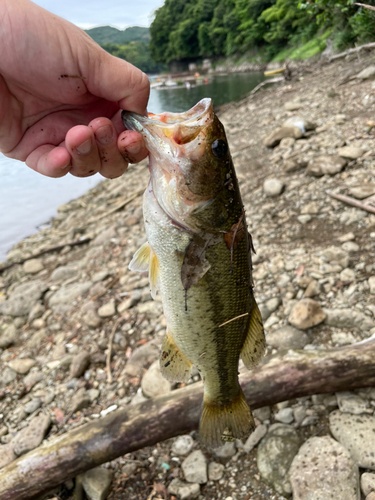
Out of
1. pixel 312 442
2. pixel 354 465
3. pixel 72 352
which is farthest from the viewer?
pixel 72 352

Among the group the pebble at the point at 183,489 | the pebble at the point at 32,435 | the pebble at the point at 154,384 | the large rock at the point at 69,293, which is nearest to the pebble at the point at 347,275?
the pebble at the point at 154,384

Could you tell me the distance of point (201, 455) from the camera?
3.09 metres

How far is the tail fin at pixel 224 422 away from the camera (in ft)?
7.83

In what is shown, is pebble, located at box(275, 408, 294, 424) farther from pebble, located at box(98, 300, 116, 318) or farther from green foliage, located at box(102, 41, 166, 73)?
green foliage, located at box(102, 41, 166, 73)

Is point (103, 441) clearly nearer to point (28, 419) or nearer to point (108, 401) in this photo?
point (108, 401)

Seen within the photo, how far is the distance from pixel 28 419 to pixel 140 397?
1.41 m

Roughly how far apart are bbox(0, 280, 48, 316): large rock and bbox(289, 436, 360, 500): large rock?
5.25 metres

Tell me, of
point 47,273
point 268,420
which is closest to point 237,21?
point 47,273

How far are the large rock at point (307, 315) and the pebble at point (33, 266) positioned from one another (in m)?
6.25

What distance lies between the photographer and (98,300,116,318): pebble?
518 cm

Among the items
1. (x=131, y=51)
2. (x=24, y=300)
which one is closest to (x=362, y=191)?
(x=24, y=300)

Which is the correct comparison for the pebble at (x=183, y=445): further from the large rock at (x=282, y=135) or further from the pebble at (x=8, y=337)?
the large rock at (x=282, y=135)

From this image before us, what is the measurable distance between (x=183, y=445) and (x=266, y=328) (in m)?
1.57

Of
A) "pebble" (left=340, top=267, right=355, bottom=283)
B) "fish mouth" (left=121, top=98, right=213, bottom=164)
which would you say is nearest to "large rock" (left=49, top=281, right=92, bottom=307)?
"pebble" (left=340, top=267, right=355, bottom=283)
